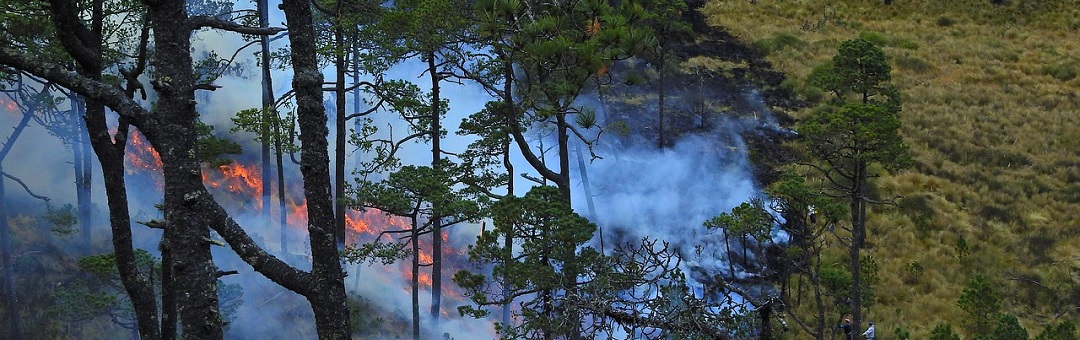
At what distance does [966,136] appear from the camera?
34312mm

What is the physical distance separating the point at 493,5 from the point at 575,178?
17.9 m

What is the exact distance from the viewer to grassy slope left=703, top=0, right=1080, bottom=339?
25062 millimetres

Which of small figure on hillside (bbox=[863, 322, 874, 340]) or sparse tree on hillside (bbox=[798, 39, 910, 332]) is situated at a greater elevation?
sparse tree on hillside (bbox=[798, 39, 910, 332])

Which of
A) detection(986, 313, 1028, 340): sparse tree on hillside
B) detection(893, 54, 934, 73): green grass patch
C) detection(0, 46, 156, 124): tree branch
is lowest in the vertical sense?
detection(986, 313, 1028, 340): sparse tree on hillside

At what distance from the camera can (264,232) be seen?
25.1m

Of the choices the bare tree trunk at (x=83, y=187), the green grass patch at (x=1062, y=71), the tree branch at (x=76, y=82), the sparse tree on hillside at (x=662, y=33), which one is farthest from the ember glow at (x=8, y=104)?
the green grass patch at (x=1062, y=71)

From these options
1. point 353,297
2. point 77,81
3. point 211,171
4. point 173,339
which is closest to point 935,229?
point 353,297

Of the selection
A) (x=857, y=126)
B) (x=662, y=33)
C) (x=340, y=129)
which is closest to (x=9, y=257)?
(x=340, y=129)

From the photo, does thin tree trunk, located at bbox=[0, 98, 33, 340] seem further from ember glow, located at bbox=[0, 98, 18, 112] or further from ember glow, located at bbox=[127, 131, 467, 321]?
ember glow, located at bbox=[127, 131, 467, 321]

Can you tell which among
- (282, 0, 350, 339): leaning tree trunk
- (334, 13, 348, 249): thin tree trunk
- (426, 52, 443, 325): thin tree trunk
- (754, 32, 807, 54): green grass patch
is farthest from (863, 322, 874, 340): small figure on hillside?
(754, 32, 807, 54): green grass patch

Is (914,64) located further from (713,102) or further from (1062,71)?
(713,102)

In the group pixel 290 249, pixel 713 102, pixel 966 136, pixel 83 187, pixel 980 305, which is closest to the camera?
pixel 980 305

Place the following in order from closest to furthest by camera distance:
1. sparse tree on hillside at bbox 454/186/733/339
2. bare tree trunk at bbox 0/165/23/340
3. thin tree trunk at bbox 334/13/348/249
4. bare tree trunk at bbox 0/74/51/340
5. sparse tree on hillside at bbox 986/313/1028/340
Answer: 1. sparse tree on hillside at bbox 454/186/733/339
2. sparse tree on hillside at bbox 986/313/1028/340
3. thin tree trunk at bbox 334/13/348/249
4. bare tree trunk at bbox 0/165/23/340
5. bare tree trunk at bbox 0/74/51/340

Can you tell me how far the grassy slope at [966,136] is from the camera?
25.1 metres
